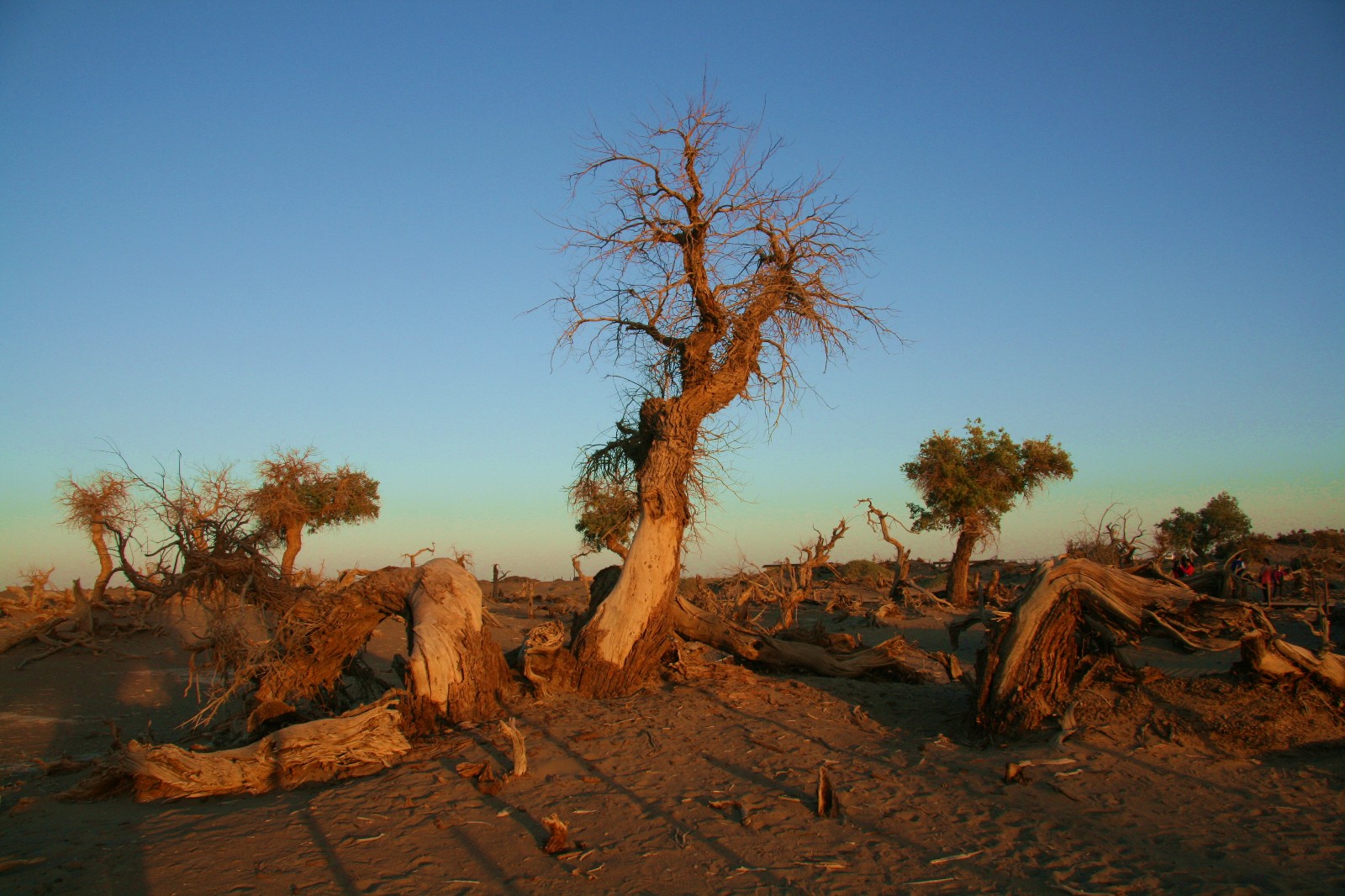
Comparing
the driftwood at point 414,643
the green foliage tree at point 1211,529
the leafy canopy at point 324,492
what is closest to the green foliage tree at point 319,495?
the leafy canopy at point 324,492

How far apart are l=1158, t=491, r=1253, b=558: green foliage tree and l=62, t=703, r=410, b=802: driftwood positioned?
3042 cm

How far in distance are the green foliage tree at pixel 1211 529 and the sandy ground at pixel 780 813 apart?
2523 centimetres

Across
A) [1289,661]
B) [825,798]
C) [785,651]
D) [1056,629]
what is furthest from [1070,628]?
[785,651]

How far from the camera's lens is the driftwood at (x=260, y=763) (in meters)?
7.46

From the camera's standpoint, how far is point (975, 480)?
2278cm

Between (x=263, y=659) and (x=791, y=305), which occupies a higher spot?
(x=791, y=305)

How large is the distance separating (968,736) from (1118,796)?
1989mm

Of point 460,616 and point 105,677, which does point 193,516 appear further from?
point 105,677

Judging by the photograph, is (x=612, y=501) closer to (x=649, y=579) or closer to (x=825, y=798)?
(x=649, y=579)

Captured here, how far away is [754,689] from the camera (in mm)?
9922

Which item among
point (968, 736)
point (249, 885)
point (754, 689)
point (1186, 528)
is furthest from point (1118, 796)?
point (1186, 528)

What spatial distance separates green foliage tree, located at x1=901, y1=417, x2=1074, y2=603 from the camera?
74.4 feet

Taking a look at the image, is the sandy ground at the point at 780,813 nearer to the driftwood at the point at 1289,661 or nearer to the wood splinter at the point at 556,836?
the wood splinter at the point at 556,836

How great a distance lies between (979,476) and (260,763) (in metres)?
20.1
